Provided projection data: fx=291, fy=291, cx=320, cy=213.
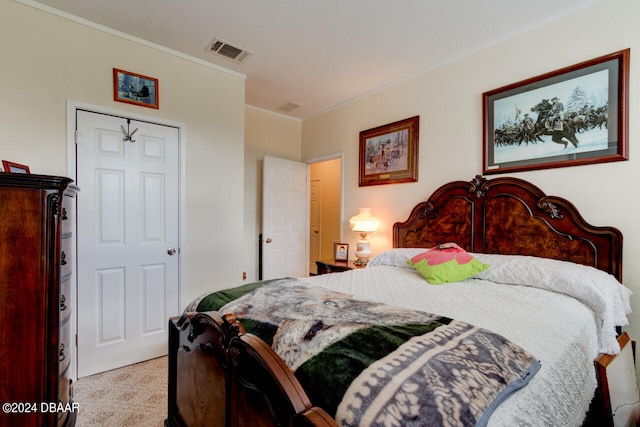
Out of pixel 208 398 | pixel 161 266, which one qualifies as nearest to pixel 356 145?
pixel 161 266

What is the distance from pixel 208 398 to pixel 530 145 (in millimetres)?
2632

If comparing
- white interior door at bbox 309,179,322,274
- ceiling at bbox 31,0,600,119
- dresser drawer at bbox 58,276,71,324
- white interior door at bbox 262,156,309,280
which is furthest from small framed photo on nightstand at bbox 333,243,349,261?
dresser drawer at bbox 58,276,71,324

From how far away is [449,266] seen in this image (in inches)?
77.2

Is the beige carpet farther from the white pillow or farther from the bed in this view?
the white pillow

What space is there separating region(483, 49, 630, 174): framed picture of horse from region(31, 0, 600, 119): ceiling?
1.53 feet

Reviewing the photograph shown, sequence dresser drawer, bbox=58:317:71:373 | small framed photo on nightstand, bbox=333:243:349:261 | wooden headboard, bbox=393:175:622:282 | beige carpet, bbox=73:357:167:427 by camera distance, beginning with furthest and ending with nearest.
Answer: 1. small framed photo on nightstand, bbox=333:243:349:261
2. wooden headboard, bbox=393:175:622:282
3. beige carpet, bbox=73:357:167:427
4. dresser drawer, bbox=58:317:71:373

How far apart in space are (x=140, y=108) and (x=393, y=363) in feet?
9.19

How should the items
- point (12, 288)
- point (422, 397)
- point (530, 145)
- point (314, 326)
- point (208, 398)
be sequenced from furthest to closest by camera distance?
point (530, 145) < point (12, 288) < point (208, 398) < point (314, 326) < point (422, 397)

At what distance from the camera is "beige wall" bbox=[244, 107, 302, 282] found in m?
3.93

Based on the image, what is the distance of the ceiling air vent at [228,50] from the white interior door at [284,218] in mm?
1337

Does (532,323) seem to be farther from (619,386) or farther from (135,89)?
(135,89)

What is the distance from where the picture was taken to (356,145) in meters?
3.63

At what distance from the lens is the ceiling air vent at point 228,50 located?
2.54m

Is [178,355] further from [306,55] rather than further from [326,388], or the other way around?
[306,55]
